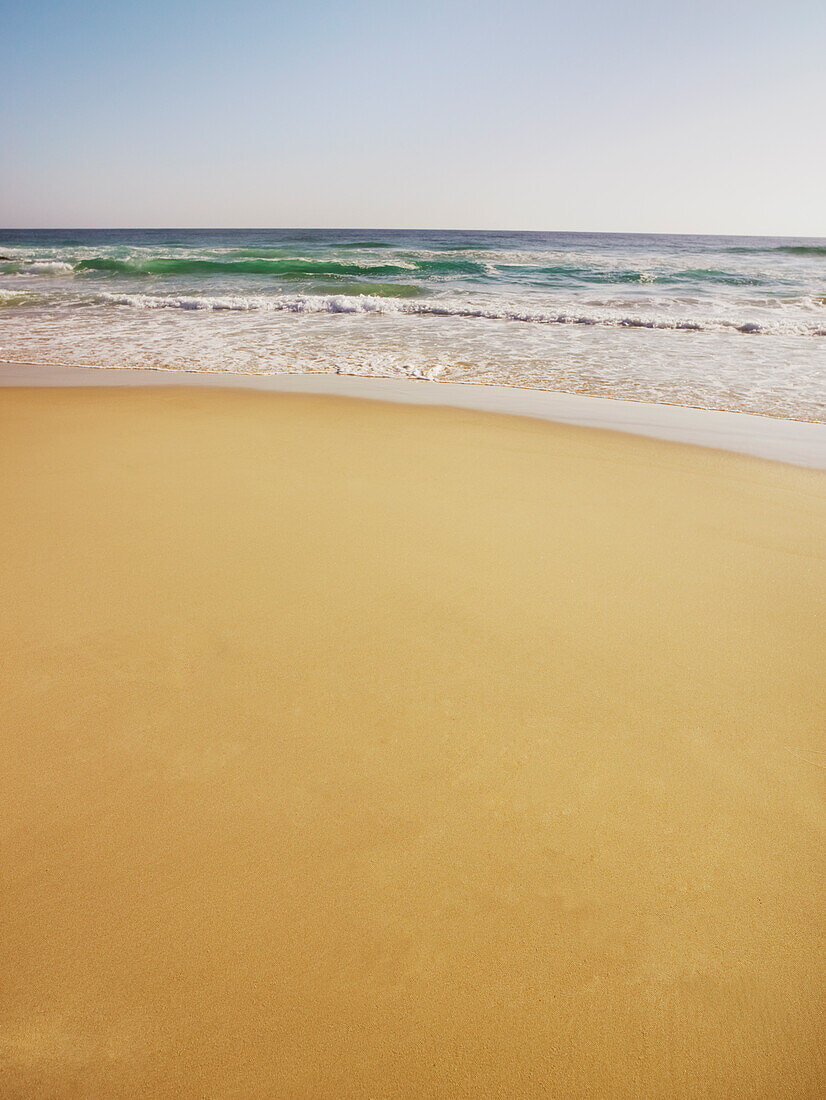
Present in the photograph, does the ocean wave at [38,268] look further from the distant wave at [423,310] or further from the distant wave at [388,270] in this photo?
the distant wave at [423,310]

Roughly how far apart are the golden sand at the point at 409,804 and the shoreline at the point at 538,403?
60.8 inches

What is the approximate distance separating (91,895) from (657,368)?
23.1 feet

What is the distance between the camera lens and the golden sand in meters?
1.07

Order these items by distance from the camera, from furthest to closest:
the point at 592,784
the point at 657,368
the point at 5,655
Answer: the point at 657,368 < the point at 5,655 < the point at 592,784

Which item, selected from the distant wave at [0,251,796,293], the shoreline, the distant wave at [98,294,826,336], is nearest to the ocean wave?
the distant wave at [0,251,796,293]

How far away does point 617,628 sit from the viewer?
2084mm

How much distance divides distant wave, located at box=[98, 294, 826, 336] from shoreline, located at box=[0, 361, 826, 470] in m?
5.71

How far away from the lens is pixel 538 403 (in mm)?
5031

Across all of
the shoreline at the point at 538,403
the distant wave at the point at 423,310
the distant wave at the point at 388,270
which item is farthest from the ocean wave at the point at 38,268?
the shoreline at the point at 538,403

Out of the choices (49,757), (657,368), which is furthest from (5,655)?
(657,368)

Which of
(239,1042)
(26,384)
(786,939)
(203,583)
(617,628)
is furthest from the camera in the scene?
(26,384)

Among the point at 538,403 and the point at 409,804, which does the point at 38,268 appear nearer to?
the point at 538,403

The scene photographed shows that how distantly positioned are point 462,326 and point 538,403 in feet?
16.8

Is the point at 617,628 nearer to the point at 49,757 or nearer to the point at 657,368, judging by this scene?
the point at 49,757
